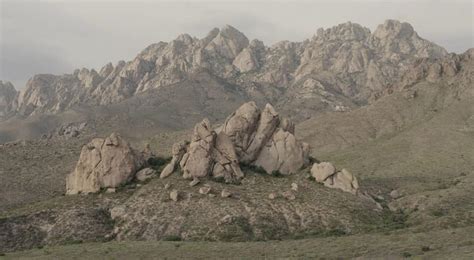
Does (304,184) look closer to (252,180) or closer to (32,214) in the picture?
(252,180)

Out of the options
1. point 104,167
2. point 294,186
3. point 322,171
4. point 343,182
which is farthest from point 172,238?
point 343,182

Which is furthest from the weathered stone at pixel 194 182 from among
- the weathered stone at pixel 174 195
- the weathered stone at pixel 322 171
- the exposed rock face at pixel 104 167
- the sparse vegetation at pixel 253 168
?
the weathered stone at pixel 322 171

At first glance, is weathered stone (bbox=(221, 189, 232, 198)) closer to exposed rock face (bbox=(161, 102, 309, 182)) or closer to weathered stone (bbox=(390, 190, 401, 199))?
exposed rock face (bbox=(161, 102, 309, 182))

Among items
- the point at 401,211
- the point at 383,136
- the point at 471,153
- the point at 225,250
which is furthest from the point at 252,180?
the point at 383,136

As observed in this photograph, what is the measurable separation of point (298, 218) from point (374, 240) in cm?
1773

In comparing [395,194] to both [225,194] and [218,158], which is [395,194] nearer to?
[218,158]

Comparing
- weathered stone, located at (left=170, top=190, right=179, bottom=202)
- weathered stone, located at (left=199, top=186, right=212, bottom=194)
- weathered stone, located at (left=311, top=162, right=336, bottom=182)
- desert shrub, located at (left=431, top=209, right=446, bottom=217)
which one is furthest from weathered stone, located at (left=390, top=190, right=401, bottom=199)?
weathered stone, located at (left=170, top=190, right=179, bottom=202)

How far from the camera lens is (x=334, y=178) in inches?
3423

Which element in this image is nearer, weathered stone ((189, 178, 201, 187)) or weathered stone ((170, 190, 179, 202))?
weathered stone ((170, 190, 179, 202))

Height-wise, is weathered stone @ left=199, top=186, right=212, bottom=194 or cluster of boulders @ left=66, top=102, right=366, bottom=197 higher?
cluster of boulders @ left=66, top=102, right=366, bottom=197

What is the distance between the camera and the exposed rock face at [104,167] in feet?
285

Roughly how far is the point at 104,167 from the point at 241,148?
2323 cm

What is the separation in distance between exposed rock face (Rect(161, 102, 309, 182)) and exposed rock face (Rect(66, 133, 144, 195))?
6.81 metres

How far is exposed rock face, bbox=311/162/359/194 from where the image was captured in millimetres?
85375
